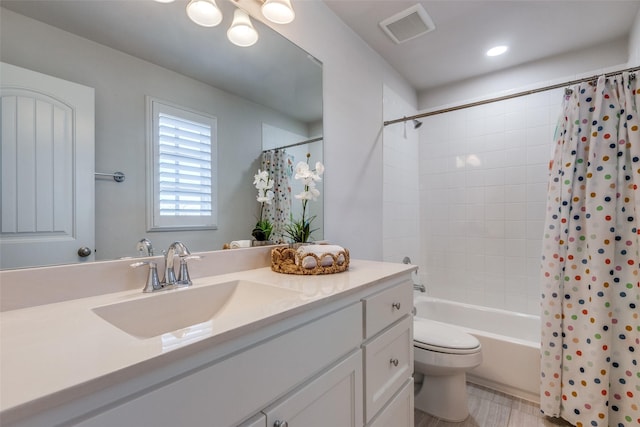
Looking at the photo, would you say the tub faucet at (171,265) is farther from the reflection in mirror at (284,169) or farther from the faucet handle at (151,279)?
the reflection in mirror at (284,169)

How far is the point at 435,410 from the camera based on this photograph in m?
1.67

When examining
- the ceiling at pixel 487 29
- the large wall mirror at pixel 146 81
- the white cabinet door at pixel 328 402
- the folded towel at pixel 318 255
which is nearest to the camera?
the white cabinet door at pixel 328 402

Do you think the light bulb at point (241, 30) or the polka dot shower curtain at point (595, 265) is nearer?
the light bulb at point (241, 30)

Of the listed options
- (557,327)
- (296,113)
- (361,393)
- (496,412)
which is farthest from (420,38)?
(496,412)

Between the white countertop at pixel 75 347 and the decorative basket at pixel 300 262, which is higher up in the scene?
the decorative basket at pixel 300 262

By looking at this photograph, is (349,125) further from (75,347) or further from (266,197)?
(75,347)

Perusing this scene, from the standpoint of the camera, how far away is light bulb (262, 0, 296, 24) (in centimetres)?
129

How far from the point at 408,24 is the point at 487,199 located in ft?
5.03

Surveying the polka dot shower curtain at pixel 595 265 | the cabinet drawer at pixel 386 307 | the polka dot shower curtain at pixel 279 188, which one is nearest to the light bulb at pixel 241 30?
the polka dot shower curtain at pixel 279 188

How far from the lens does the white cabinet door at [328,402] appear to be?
69cm

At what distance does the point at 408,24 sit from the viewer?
1.83m

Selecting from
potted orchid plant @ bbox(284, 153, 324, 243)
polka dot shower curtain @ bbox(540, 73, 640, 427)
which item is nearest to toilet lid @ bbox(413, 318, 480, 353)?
polka dot shower curtain @ bbox(540, 73, 640, 427)

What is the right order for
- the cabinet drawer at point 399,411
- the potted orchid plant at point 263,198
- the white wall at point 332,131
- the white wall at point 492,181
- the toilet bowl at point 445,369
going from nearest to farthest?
the white wall at point 332,131 < the cabinet drawer at point 399,411 < the potted orchid plant at point 263,198 < the toilet bowl at point 445,369 < the white wall at point 492,181

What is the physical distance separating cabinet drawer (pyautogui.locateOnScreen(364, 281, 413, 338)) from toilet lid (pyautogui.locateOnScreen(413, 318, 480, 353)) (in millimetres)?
518
